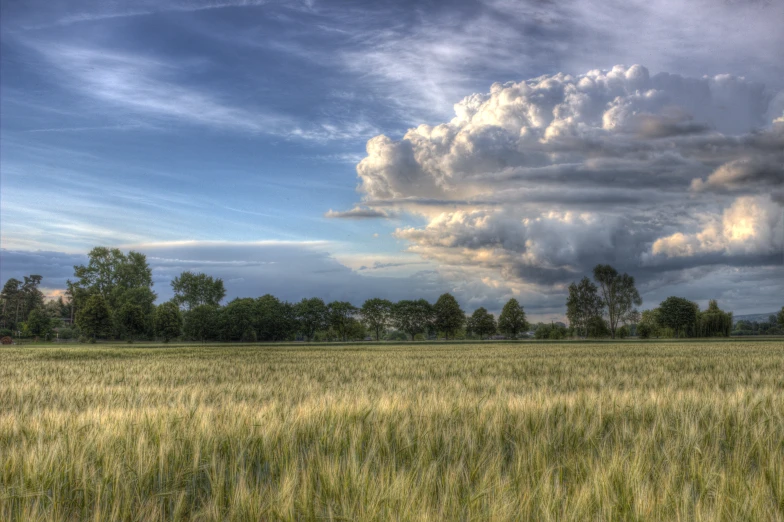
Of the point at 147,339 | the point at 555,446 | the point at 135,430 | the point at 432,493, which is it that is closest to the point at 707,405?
the point at 555,446

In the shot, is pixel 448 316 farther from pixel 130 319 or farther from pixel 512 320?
pixel 130 319

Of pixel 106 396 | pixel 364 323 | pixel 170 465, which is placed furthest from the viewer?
pixel 364 323

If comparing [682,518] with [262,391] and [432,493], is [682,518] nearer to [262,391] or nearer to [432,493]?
[432,493]

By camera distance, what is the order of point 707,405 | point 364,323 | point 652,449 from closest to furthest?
point 652,449 < point 707,405 < point 364,323

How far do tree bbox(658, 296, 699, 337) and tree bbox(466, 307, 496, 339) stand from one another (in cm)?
3723

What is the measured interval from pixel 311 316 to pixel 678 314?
77.8 m

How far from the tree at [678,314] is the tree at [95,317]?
10785 cm

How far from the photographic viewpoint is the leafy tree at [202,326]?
3602 inches

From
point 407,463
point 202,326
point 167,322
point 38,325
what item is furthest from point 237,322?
point 407,463

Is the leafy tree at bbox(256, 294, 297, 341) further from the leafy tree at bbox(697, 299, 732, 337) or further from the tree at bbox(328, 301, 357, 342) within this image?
the leafy tree at bbox(697, 299, 732, 337)

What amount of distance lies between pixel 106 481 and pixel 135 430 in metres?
1.39

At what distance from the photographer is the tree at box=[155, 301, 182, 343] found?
8319 centimetres

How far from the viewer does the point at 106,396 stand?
33.1 feet

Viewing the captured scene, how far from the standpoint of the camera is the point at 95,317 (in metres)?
77.1
